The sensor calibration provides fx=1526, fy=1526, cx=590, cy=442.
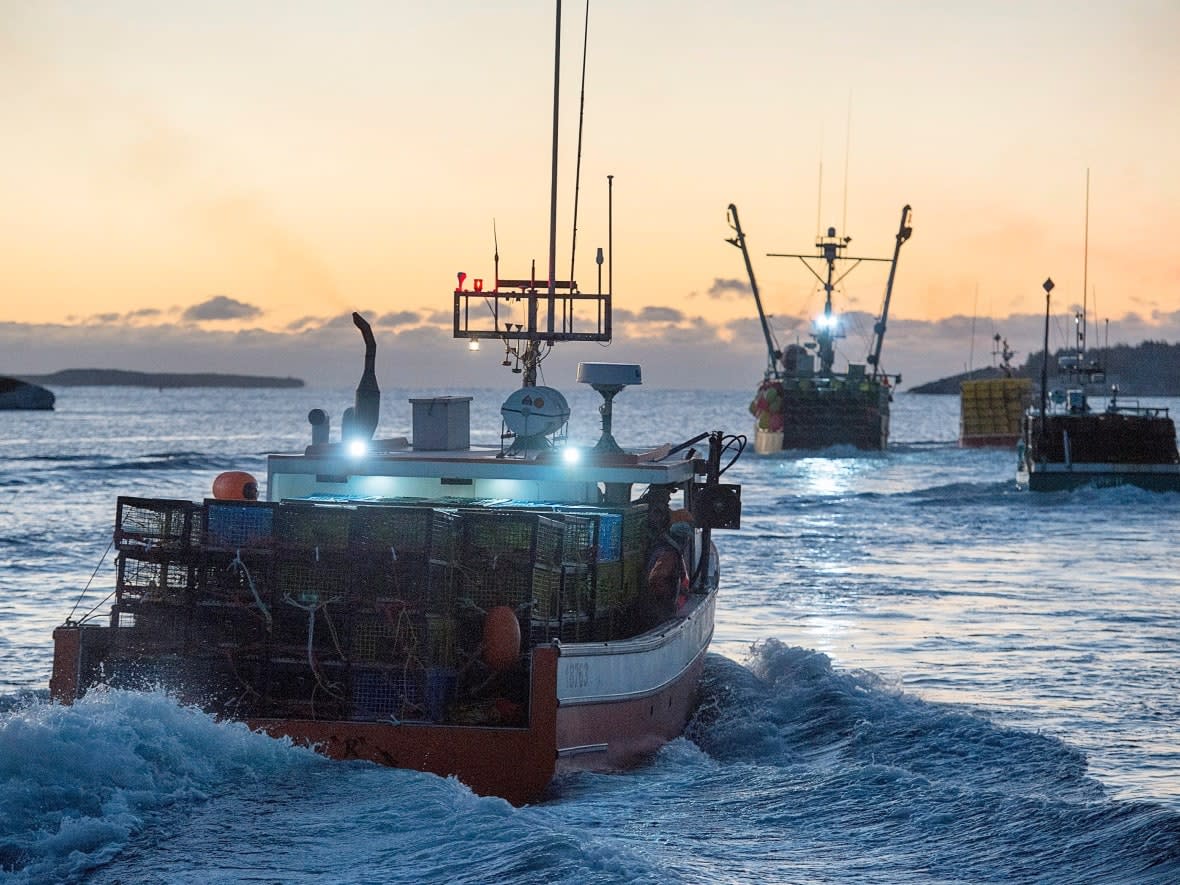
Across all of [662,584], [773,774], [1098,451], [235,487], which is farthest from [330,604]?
[1098,451]

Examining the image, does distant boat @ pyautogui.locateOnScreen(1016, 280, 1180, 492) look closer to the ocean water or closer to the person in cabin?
the ocean water

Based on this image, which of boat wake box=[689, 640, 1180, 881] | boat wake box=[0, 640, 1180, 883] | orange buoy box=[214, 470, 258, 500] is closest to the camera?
boat wake box=[0, 640, 1180, 883]

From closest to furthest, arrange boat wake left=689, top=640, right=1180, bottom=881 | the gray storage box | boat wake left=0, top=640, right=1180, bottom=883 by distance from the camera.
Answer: boat wake left=0, top=640, right=1180, bottom=883 < boat wake left=689, top=640, right=1180, bottom=881 < the gray storage box

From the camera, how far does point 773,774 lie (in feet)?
48.0

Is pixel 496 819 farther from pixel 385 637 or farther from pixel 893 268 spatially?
pixel 893 268

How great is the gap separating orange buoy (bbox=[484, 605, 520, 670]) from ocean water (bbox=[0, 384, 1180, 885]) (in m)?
1.05

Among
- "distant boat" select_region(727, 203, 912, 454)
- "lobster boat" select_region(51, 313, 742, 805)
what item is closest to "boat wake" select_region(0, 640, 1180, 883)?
"lobster boat" select_region(51, 313, 742, 805)

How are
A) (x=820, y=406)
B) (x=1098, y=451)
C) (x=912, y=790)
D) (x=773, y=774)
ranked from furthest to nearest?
(x=820, y=406) < (x=1098, y=451) < (x=773, y=774) < (x=912, y=790)

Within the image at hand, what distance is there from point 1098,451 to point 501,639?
53189 mm

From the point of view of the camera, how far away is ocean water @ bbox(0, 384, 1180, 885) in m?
10.4

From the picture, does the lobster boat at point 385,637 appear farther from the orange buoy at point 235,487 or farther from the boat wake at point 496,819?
the orange buoy at point 235,487

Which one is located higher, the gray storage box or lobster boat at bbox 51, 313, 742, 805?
the gray storage box

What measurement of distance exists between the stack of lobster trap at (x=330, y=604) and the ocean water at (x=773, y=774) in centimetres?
72

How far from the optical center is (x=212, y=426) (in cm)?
14038
